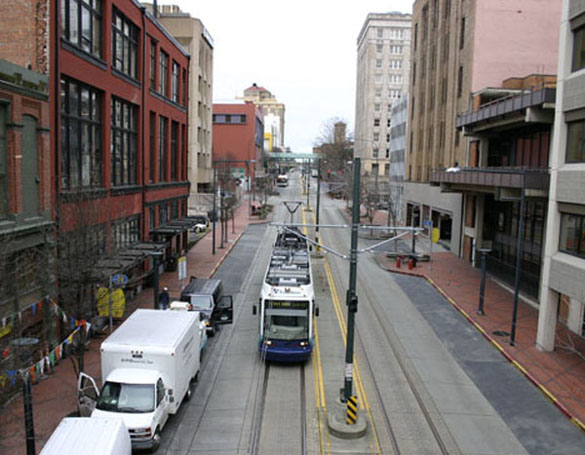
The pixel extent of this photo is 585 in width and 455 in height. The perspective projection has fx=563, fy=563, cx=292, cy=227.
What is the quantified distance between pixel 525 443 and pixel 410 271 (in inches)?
952

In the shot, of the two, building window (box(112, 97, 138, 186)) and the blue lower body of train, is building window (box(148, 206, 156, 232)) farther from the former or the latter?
the blue lower body of train

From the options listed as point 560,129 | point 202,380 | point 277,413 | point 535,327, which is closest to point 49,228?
point 202,380

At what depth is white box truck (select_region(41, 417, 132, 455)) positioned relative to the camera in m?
11.3

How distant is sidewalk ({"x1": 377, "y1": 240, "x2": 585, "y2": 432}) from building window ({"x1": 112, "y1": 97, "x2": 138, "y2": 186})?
61.2ft

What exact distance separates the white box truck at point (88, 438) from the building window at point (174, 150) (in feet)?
95.1

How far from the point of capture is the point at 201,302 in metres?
25.0

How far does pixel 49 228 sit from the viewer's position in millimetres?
19156

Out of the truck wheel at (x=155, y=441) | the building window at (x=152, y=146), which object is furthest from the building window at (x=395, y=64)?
the truck wheel at (x=155, y=441)

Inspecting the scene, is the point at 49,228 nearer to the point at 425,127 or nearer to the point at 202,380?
the point at 202,380

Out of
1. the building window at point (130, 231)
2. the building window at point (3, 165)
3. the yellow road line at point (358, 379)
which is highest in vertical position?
the building window at point (3, 165)

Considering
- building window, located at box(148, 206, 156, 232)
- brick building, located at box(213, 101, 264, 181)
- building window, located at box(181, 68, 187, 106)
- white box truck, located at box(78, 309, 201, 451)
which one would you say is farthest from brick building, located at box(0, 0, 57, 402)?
brick building, located at box(213, 101, 264, 181)

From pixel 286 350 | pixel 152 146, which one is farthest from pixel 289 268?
pixel 152 146

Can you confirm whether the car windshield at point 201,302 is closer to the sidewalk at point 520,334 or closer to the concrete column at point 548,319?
the sidewalk at point 520,334

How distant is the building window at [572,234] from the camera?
20859mm
